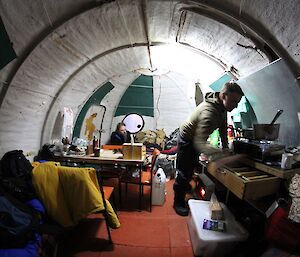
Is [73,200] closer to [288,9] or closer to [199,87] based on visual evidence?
[288,9]

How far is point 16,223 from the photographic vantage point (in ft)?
5.68

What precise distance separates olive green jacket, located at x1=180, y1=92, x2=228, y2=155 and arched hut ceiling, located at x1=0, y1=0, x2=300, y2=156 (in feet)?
2.52

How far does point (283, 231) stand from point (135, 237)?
174cm

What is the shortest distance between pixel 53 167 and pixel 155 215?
181cm

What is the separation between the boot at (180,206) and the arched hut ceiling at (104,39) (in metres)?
2.24

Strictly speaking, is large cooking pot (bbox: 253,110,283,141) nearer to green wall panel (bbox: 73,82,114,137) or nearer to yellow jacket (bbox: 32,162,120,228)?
yellow jacket (bbox: 32,162,120,228)

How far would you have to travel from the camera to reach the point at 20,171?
2.47 metres

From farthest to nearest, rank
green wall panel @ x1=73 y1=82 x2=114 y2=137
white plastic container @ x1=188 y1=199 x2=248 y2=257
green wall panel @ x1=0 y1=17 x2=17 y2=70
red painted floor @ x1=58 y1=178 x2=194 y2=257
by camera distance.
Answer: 1. green wall panel @ x1=73 y1=82 x2=114 y2=137
2. red painted floor @ x1=58 y1=178 x2=194 y2=257
3. white plastic container @ x1=188 y1=199 x2=248 y2=257
4. green wall panel @ x1=0 y1=17 x2=17 y2=70

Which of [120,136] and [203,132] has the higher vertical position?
[203,132]

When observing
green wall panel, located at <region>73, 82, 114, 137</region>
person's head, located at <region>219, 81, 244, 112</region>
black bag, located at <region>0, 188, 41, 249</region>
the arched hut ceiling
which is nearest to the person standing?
person's head, located at <region>219, 81, 244, 112</region>

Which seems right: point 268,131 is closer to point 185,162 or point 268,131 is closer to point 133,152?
point 185,162

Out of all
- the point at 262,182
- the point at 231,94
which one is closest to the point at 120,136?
the point at 231,94

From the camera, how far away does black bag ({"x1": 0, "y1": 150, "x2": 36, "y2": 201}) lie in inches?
86.2

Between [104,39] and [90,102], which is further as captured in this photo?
[90,102]
